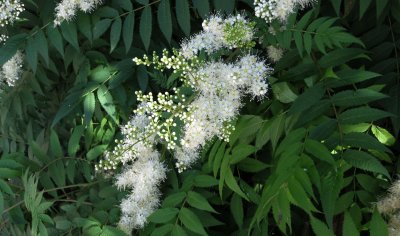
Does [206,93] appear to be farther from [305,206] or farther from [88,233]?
[88,233]

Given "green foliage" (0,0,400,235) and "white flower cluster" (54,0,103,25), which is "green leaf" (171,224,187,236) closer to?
"green foliage" (0,0,400,235)

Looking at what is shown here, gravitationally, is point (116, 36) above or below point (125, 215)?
above

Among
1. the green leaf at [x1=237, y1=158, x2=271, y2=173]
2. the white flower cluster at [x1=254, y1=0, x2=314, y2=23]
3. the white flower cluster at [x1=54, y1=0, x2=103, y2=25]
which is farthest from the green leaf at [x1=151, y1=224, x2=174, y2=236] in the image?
the white flower cluster at [x1=54, y1=0, x2=103, y2=25]

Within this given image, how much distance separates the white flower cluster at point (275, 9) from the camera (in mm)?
1841

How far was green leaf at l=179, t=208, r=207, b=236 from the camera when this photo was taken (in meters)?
1.80

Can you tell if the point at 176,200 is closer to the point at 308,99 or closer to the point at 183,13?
the point at 308,99

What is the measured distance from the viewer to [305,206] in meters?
1.41

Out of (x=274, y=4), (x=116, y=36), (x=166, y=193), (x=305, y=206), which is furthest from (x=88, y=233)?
(x=274, y=4)

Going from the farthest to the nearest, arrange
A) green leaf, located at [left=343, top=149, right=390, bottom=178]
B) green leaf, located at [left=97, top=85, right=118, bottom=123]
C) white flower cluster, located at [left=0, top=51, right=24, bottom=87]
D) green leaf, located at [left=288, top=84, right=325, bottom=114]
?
white flower cluster, located at [left=0, top=51, right=24, bottom=87], green leaf, located at [left=97, top=85, right=118, bottom=123], green leaf, located at [left=288, top=84, right=325, bottom=114], green leaf, located at [left=343, top=149, right=390, bottom=178]

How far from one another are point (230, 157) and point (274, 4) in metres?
0.64

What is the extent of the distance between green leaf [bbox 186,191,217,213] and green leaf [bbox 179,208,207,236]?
39mm

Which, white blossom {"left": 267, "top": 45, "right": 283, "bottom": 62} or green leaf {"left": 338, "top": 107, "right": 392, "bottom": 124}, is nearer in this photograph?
green leaf {"left": 338, "top": 107, "right": 392, "bottom": 124}

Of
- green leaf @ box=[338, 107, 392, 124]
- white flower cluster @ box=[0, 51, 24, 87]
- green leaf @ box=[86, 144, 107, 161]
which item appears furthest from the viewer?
white flower cluster @ box=[0, 51, 24, 87]

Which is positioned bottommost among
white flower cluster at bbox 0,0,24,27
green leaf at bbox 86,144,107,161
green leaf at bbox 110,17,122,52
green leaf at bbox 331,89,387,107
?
green leaf at bbox 331,89,387,107
